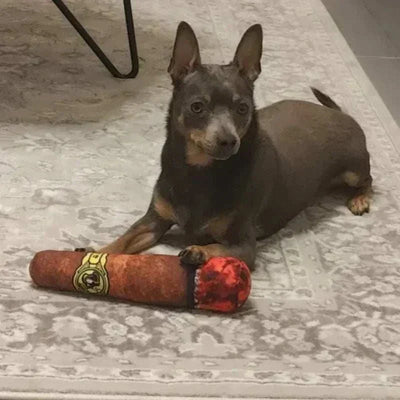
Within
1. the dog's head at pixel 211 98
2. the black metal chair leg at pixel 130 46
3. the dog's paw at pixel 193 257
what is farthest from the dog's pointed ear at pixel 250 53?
the black metal chair leg at pixel 130 46

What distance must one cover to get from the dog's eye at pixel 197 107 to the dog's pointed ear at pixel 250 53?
0.13m

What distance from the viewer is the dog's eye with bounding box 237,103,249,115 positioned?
166 centimetres

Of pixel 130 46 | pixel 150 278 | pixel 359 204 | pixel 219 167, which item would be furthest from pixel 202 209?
pixel 130 46

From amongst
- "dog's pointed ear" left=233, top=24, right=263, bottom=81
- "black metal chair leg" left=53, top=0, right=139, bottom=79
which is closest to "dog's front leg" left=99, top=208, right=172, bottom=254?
"dog's pointed ear" left=233, top=24, right=263, bottom=81

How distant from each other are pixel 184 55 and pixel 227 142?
0.22 meters

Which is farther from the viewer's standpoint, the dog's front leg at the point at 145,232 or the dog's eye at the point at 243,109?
the dog's front leg at the point at 145,232

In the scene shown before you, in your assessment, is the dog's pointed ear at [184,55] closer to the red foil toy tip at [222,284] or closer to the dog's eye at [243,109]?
the dog's eye at [243,109]

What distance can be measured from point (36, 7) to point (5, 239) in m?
1.49

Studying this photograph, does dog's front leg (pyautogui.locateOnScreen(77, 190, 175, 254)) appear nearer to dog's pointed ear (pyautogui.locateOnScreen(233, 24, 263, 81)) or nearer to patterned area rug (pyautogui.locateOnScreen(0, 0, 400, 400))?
patterned area rug (pyautogui.locateOnScreen(0, 0, 400, 400))

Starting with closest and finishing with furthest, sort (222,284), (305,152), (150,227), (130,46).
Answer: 1. (222,284)
2. (150,227)
3. (305,152)
4. (130,46)

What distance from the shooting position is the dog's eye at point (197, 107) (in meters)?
1.64

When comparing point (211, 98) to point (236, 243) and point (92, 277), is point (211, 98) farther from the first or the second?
point (92, 277)

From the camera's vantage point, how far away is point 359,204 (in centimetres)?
204

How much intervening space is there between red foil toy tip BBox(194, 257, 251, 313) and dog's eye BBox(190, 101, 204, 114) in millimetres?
292
